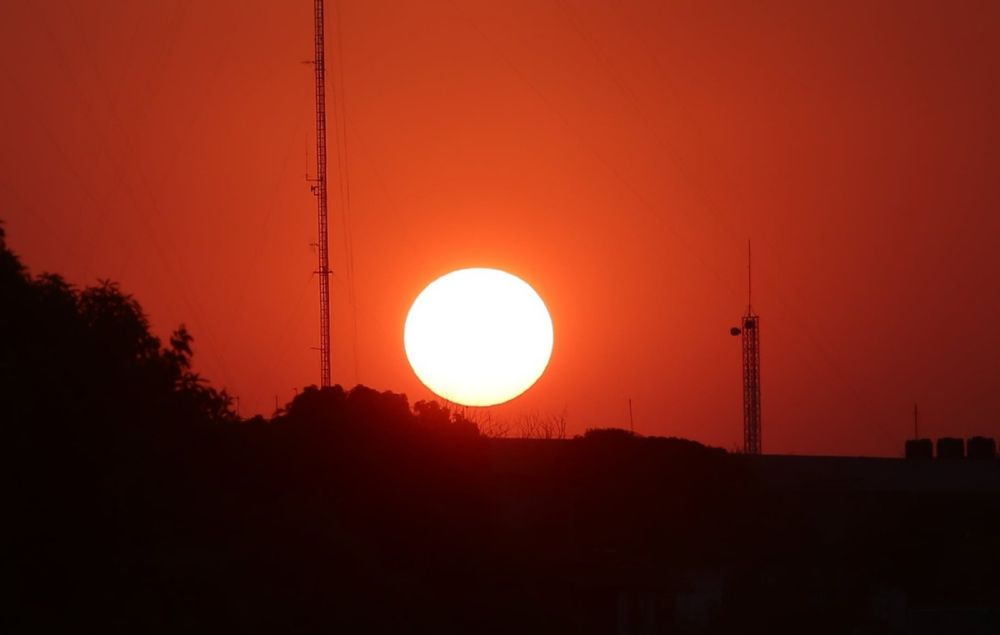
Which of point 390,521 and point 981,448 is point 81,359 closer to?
point 390,521

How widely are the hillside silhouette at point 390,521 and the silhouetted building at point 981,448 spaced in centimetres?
916

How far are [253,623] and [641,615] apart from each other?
47.5 feet

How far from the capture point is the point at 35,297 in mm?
20016

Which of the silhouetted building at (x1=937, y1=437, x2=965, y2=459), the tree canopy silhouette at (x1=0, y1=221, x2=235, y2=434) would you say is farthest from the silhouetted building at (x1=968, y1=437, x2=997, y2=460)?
the tree canopy silhouette at (x1=0, y1=221, x2=235, y2=434)

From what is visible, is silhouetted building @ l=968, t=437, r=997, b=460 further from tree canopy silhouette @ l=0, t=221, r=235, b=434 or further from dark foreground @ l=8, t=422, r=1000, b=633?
tree canopy silhouette @ l=0, t=221, r=235, b=434

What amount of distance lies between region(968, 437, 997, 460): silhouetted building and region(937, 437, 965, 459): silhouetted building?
0.34 m

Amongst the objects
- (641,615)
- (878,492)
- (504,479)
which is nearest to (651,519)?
(504,479)

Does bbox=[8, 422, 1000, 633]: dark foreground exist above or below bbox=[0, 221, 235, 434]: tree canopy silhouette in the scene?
below

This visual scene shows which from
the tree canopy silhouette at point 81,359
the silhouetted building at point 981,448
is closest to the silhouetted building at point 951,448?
the silhouetted building at point 981,448

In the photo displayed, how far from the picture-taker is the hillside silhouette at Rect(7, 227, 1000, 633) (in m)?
19.6

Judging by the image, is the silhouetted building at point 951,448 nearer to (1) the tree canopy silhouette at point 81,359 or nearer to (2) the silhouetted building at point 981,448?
(2) the silhouetted building at point 981,448

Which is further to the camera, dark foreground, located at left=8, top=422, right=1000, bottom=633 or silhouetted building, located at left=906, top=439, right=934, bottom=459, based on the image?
silhouetted building, located at left=906, top=439, right=934, bottom=459

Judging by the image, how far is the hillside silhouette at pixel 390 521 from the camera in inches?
772

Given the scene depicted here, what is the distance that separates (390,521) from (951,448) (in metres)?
39.2
